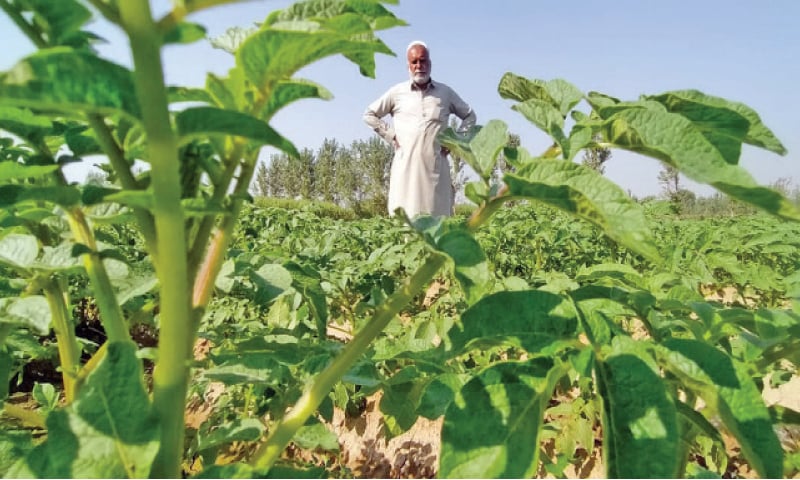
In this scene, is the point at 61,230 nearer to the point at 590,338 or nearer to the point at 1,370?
the point at 1,370

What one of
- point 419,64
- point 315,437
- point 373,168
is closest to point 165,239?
point 315,437

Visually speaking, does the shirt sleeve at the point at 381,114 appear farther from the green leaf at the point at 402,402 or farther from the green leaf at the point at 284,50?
the green leaf at the point at 284,50

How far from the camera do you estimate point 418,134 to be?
702cm

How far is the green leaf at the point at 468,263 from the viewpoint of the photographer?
2.20 feet

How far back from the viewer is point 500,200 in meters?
0.74

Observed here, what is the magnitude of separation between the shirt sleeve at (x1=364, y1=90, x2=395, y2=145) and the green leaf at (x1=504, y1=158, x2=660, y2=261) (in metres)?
6.73

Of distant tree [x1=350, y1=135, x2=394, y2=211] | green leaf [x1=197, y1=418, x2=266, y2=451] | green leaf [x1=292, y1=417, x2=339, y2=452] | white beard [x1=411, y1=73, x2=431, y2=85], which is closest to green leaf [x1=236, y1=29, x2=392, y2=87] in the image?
green leaf [x1=197, y1=418, x2=266, y2=451]

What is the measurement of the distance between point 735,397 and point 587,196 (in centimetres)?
28

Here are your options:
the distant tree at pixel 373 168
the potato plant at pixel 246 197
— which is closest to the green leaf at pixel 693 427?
the potato plant at pixel 246 197

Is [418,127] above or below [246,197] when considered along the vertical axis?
above

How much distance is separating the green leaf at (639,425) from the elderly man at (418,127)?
6.35 metres

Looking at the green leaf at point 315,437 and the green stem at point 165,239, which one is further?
the green leaf at point 315,437

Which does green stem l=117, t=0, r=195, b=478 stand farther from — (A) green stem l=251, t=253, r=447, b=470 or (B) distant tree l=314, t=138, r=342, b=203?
(B) distant tree l=314, t=138, r=342, b=203

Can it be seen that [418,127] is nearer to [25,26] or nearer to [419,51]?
[419,51]
